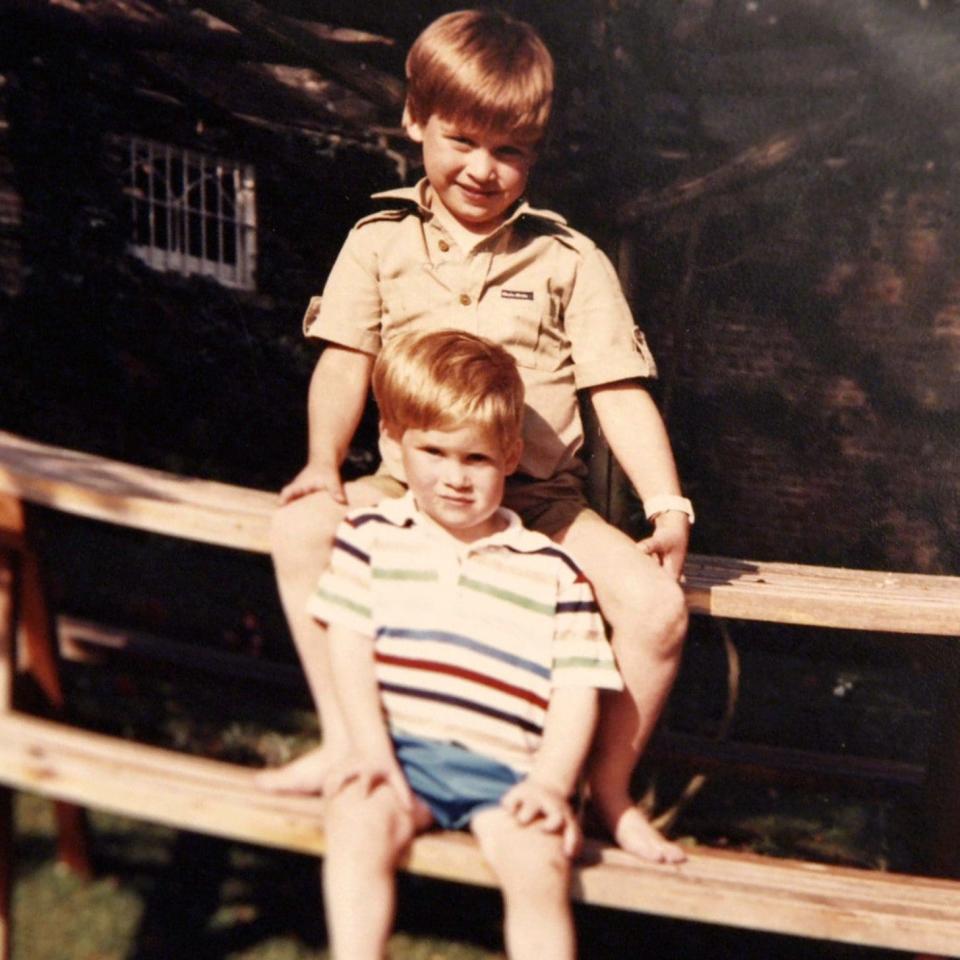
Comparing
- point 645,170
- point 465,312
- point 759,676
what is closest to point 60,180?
point 645,170

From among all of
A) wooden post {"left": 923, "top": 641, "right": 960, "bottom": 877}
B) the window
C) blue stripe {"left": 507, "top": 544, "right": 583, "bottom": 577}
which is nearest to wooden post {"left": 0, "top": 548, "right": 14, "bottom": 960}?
blue stripe {"left": 507, "top": 544, "right": 583, "bottom": 577}

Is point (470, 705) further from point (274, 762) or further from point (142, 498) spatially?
point (274, 762)

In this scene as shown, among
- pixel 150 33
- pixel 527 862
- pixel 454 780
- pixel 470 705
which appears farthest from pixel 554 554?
pixel 150 33

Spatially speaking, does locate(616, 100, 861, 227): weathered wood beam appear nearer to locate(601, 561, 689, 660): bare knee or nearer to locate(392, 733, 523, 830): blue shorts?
locate(601, 561, 689, 660): bare knee

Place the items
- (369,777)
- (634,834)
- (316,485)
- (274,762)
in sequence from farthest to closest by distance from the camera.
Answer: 1. (274,762)
2. (316,485)
3. (634,834)
4. (369,777)

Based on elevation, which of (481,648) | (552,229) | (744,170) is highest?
(744,170)

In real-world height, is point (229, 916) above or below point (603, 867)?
below

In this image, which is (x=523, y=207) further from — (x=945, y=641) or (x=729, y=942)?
(x=729, y=942)
